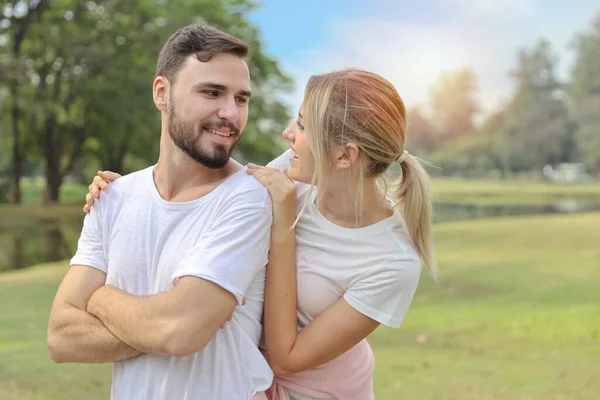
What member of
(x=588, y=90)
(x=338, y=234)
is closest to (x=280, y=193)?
(x=338, y=234)

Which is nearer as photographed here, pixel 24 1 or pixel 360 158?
pixel 360 158

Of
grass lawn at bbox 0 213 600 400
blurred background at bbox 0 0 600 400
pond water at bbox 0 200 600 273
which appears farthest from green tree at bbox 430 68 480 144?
grass lawn at bbox 0 213 600 400

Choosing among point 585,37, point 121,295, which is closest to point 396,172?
point 121,295

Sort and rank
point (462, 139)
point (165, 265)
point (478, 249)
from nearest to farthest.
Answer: point (165, 265) < point (478, 249) < point (462, 139)

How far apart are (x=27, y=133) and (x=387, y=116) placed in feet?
95.7

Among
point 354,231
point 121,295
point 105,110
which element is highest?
point 354,231

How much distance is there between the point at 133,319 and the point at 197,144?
1.82 feet

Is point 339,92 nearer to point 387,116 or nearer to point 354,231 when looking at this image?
point 387,116

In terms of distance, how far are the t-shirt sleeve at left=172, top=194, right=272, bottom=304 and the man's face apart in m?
0.22

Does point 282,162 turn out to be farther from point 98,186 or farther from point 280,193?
point 98,186

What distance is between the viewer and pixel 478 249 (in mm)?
15516

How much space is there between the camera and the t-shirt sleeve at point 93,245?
2322 mm

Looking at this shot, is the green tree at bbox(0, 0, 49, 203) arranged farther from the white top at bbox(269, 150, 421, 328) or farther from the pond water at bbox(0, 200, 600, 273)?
the white top at bbox(269, 150, 421, 328)

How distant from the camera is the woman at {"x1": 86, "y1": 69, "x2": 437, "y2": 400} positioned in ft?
7.11
